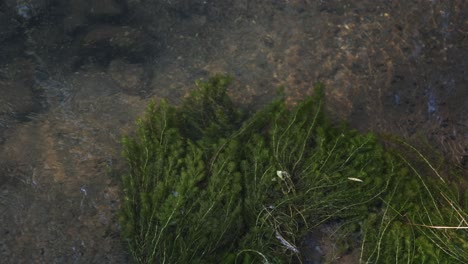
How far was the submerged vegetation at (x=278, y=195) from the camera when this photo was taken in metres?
3.80

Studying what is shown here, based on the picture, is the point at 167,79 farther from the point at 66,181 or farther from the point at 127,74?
the point at 66,181

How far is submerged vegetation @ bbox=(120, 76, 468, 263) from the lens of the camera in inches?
150

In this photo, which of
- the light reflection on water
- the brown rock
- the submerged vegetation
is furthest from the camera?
the brown rock

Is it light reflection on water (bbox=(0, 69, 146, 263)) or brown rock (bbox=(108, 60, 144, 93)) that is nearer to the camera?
light reflection on water (bbox=(0, 69, 146, 263))

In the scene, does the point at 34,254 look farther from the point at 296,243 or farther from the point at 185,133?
the point at 296,243

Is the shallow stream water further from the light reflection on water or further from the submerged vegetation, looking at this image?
the submerged vegetation

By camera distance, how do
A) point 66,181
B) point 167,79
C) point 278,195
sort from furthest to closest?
point 167,79 < point 66,181 < point 278,195

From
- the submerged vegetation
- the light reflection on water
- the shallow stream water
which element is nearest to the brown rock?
the shallow stream water

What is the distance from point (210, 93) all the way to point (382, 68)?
2.10m

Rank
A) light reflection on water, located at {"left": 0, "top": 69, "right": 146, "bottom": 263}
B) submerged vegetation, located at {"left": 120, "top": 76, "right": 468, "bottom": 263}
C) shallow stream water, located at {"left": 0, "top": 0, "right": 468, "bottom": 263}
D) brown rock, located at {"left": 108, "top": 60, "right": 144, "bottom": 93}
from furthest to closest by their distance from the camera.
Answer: brown rock, located at {"left": 108, "top": 60, "right": 144, "bottom": 93} → shallow stream water, located at {"left": 0, "top": 0, "right": 468, "bottom": 263} → light reflection on water, located at {"left": 0, "top": 69, "right": 146, "bottom": 263} → submerged vegetation, located at {"left": 120, "top": 76, "right": 468, "bottom": 263}

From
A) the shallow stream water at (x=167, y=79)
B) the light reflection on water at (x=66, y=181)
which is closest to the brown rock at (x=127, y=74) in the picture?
the shallow stream water at (x=167, y=79)

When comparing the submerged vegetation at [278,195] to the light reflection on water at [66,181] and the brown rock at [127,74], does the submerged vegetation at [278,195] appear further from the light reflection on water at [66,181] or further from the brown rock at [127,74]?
the brown rock at [127,74]

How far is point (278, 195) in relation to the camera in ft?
13.5

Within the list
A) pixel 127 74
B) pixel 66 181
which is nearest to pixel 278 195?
pixel 66 181
